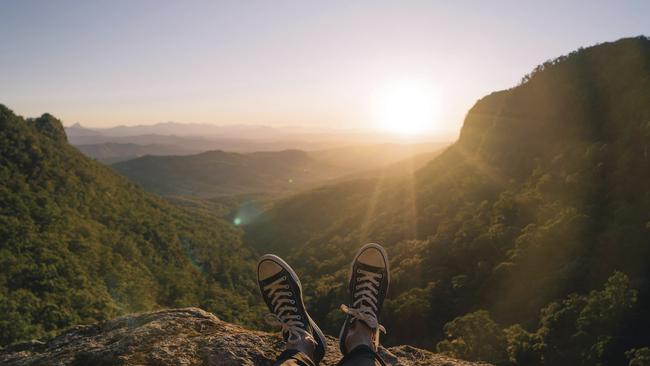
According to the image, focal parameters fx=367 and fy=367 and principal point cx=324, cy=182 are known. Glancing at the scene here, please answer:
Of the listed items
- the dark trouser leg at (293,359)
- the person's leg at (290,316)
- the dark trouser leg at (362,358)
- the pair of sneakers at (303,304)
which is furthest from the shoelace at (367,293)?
the dark trouser leg at (293,359)

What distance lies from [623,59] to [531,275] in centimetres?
2904

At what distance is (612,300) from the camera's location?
19922 mm

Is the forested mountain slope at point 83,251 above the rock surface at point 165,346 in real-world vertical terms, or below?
below

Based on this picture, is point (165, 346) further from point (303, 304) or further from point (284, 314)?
point (303, 304)

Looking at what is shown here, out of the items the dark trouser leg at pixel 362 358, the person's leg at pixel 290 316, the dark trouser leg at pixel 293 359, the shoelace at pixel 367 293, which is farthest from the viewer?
the shoelace at pixel 367 293

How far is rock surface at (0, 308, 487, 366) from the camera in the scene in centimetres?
314

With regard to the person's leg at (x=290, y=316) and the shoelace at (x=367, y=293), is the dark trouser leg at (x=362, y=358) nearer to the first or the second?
the person's leg at (x=290, y=316)

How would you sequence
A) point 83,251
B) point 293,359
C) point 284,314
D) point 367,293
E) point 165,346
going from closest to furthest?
point 293,359 → point 165,346 → point 284,314 → point 367,293 → point 83,251

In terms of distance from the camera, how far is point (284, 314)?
440 cm

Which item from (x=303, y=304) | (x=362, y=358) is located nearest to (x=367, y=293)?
(x=303, y=304)

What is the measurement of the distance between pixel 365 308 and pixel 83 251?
50028 millimetres

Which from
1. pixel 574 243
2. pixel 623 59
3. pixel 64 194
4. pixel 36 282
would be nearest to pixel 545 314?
pixel 574 243

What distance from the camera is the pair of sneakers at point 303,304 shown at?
12.7 feet

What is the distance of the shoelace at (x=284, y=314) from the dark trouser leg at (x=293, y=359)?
29 centimetres
